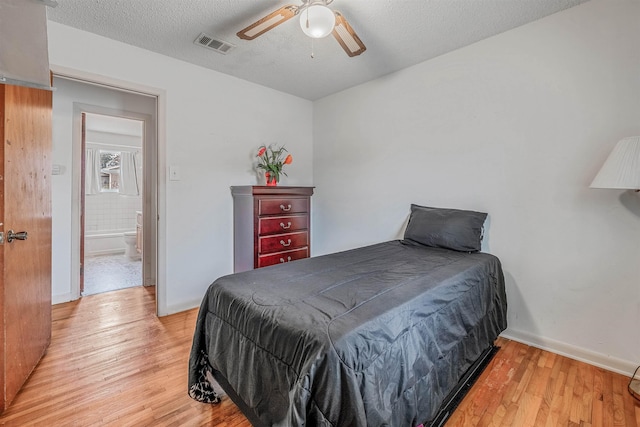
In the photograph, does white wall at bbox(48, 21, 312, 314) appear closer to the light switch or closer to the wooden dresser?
the light switch

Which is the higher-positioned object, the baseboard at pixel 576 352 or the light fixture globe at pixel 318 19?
the light fixture globe at pixel 318 19

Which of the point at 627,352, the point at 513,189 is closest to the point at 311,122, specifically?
the point at 513,189

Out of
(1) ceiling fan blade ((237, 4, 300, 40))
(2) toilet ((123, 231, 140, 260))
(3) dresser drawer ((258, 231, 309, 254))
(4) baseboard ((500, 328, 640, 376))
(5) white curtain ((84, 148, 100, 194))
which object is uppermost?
(1) ceiling fan blade ((237, 4, 300, 40))

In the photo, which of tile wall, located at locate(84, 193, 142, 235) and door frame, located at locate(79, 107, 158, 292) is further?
tile wall, located at locate(84, 193, 142, 235)

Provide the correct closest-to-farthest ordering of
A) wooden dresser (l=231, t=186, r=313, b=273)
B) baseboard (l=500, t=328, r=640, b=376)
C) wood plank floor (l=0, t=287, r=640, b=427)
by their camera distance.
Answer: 1. wood plank floor (l=0, t=287, r=640, b=427)
2. baseboard (l=500, t=328, r=640, b=376)
3. wooden dresser (l=231, t=186, r=313, b=273)

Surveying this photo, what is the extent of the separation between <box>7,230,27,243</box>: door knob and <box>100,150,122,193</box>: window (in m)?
4.95

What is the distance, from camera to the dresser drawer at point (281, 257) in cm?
281

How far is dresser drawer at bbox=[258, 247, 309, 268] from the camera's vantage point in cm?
281

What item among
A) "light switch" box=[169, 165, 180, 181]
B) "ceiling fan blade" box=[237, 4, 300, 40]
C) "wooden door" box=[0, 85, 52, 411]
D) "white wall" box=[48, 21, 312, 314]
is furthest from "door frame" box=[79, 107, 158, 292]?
"ceiling fan blade" box=[237, 4, 300, 40]

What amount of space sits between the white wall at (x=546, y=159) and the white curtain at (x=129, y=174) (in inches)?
212

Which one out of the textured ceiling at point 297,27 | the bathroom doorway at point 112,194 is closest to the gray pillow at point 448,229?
the textured ceiling at point 297,27

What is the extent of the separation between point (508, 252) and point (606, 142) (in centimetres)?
90

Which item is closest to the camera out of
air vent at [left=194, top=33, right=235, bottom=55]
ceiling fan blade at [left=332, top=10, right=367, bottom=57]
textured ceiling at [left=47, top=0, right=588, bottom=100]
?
ceiling fan blade at [left=332, top=10, right=367, bottom=57]

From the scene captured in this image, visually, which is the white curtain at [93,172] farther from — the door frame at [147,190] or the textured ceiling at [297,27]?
the textured ceiling at [297,27]
